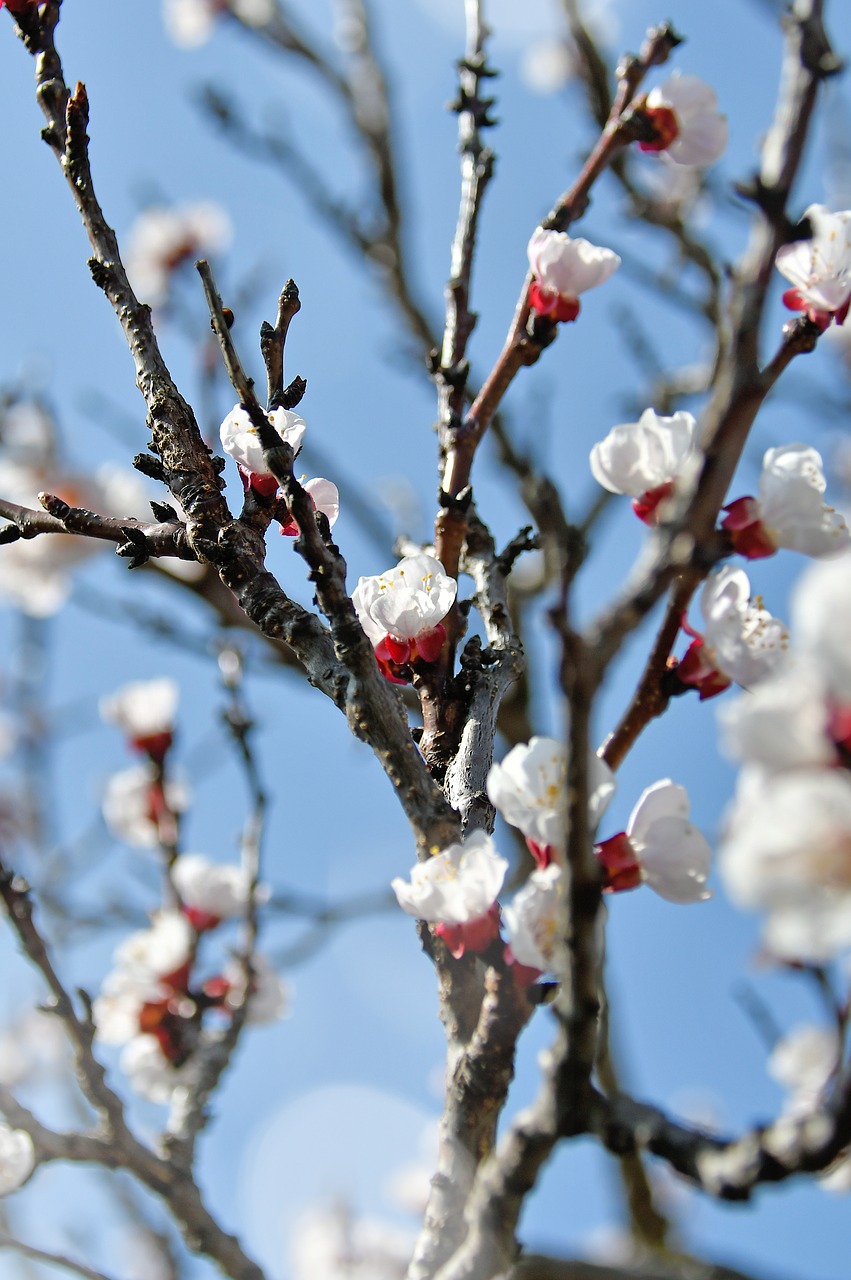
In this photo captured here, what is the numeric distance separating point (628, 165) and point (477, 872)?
4.35 m

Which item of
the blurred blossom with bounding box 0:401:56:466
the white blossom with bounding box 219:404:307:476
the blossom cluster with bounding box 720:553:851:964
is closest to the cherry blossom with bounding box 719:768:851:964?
the blossom cluster with bounding box 720:553:851:964

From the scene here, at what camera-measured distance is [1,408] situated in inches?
120

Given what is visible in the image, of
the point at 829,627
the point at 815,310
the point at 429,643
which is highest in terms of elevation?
the point at 815,310

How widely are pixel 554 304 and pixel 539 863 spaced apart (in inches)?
36.6

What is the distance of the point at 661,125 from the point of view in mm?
1801

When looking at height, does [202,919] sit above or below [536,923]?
above

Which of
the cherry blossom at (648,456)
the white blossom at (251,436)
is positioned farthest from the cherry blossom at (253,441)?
the cherry blossom at (648,456)

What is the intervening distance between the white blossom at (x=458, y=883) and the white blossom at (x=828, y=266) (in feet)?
2.98

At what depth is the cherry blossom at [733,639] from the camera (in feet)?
3.60

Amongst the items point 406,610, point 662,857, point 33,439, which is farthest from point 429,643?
point 33,439

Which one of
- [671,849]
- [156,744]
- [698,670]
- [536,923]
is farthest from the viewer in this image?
[156,744]

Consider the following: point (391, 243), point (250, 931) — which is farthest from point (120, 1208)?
point (391, 243)

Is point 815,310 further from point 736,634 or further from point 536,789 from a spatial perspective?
point 536,789

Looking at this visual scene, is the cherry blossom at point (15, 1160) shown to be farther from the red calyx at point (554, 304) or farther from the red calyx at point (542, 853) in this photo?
the red calyx at point (554, 304)
